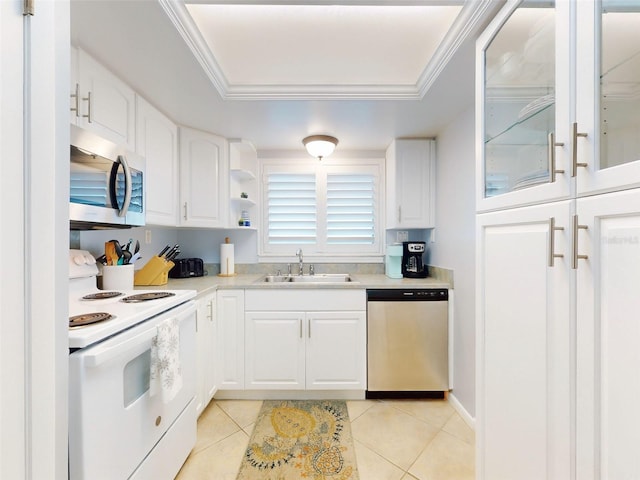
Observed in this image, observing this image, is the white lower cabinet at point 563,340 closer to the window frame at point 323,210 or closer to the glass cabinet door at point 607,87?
the glass cabinet door at point 607,87

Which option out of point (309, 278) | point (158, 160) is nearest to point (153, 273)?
point (158, 160)

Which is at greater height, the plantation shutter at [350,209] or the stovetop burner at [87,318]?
the plantation shutter at [350,209]

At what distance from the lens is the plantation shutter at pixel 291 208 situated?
281 cm

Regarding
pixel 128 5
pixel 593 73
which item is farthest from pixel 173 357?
pixel 593 73

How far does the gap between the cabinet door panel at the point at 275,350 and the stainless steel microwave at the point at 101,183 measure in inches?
45.6

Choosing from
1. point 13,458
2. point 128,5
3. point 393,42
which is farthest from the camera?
point 393,42

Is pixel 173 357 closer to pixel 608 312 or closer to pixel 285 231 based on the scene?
pixel 608 312

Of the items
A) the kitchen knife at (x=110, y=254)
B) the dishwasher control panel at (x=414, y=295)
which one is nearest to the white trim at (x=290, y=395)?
the dishwasher control panel at (x=414, y=295)

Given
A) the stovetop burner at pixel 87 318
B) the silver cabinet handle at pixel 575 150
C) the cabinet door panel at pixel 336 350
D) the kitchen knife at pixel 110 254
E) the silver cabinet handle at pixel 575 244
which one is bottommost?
the cabinet door panel at pixel 336 350

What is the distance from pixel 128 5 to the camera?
1076mm

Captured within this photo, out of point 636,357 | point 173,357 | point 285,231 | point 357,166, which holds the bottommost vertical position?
point 173,357

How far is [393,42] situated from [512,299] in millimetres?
1391

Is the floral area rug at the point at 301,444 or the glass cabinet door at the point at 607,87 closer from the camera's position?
the glass cabinet door at the point at 607,87

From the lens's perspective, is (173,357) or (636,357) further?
(173,357)
